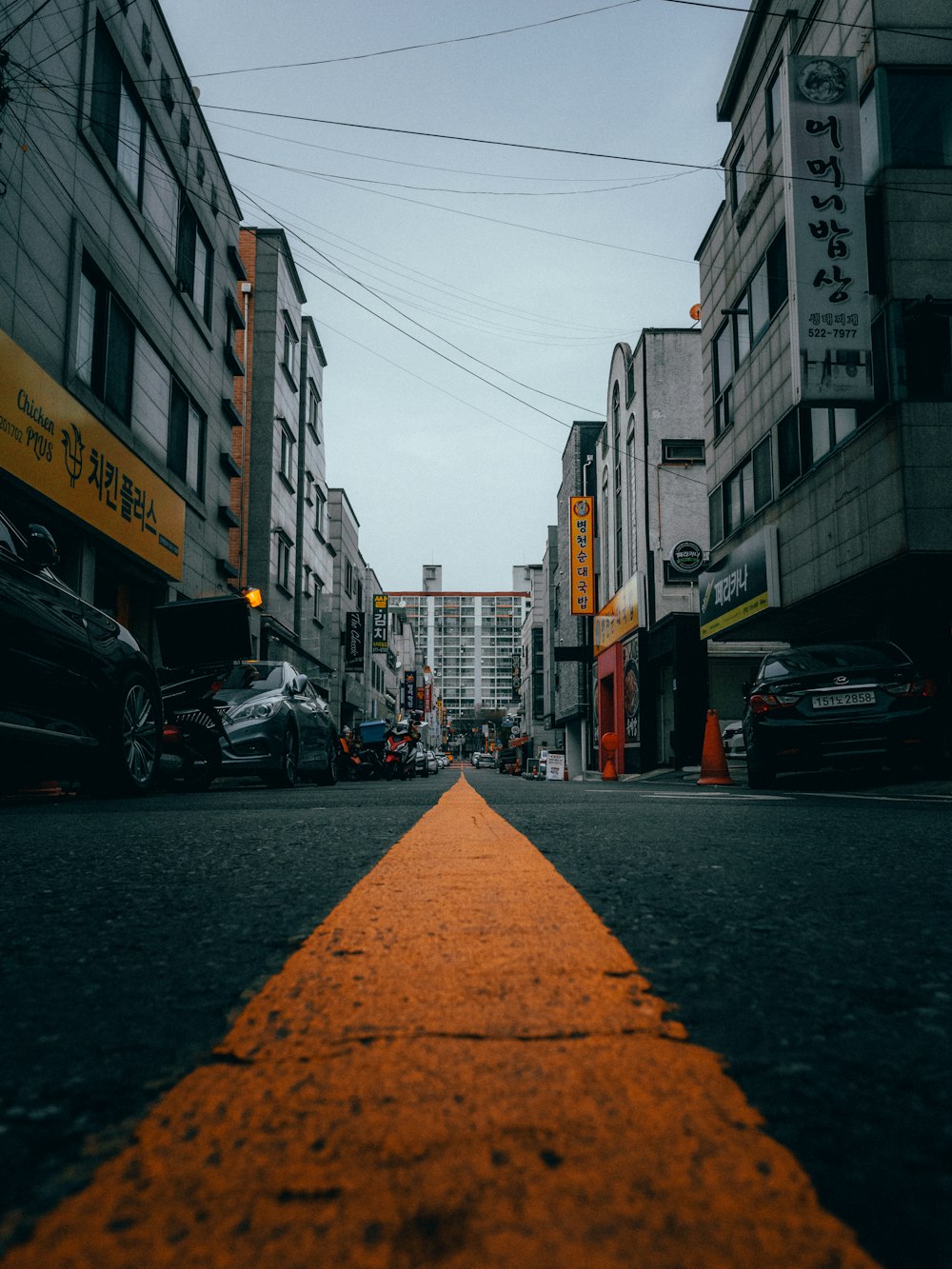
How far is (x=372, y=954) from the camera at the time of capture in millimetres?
1512

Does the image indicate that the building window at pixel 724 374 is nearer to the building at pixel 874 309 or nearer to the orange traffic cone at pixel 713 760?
the building at pixel 874 309

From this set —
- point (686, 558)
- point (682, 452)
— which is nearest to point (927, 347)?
point (686, 558)

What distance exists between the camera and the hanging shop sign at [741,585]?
15117 mm

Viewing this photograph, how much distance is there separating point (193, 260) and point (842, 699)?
14.5 meters

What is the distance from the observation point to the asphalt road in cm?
79

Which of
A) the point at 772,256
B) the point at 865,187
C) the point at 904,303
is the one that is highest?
the point at 772,256

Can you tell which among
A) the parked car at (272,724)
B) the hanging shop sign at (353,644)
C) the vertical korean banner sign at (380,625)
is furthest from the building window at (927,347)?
the vertical korean banner sign at (380,625)

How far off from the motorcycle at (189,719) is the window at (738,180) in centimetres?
1419

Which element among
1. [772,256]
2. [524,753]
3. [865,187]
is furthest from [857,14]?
[524,753]

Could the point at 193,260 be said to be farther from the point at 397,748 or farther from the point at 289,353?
the point at 397,748

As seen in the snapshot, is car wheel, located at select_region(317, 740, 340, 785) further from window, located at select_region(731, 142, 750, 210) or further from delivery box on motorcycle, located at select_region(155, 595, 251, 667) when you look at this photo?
window, located at select_region(731, 142, 750, 210)

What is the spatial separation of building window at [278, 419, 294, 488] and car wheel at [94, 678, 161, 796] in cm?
1826

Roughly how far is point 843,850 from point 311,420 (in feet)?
96.6

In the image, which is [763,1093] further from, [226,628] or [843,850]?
[226,628]
